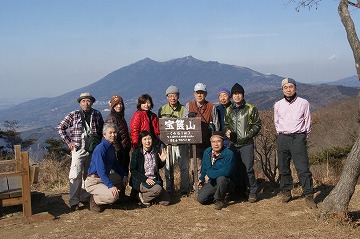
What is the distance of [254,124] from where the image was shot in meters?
6.42

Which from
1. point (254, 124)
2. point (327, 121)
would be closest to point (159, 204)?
point (254, 124)

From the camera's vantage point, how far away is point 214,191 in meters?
6.39

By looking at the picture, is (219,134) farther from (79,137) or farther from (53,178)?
(53,178)

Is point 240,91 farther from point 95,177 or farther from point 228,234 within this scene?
point 95,177

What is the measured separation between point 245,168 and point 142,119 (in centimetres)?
192

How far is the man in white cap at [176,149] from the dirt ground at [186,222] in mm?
313

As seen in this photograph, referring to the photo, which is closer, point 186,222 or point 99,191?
point 186,222

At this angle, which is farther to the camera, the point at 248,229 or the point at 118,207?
the point at 118,207

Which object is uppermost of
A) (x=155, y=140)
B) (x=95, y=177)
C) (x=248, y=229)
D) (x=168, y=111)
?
(x=168, y=111)

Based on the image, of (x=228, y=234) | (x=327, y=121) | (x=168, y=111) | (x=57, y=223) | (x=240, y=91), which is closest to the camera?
(x=228, y=234)

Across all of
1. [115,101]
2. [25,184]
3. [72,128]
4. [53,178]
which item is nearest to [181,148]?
[115,101]

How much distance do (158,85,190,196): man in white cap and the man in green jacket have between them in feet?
2.78

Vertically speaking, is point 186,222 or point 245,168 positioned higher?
point 245,168

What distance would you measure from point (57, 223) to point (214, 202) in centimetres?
255
